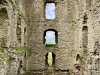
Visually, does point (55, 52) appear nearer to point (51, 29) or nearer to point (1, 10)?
point (51, 29)

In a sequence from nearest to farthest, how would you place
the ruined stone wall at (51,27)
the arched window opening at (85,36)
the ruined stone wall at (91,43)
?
the ruined stone wall at (91,43), the arched window opening at (85,36), the ruined stone wall at (51,27)

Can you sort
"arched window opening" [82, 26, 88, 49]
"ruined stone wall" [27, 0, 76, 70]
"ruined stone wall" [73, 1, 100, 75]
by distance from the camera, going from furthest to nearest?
"ruined stone wall" [27, 0, 76, 70], "arched window opening" [82, 26, 88, 49], "ruined stone wall" [73, 1, 100, 75]

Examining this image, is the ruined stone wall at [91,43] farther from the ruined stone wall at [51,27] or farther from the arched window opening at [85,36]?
the ruined stone wall at [51,27]

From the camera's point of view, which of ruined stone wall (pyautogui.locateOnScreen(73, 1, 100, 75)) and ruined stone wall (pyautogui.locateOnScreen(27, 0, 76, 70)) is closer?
ruined stone wall (pyautogui.locateOnScreen(73, 1, 100, 75))

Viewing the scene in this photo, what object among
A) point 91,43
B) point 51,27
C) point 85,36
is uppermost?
point 51,27

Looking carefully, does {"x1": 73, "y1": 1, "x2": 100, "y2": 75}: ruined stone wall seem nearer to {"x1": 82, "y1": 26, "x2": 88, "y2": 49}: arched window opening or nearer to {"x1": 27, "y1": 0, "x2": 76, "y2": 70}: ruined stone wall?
{"x1": 82, "y1": 26, "x2": 88, "y2": 49}: arched window opening

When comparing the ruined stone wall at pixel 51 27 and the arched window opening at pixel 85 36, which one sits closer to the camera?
the arched window opening at pixel 85 36

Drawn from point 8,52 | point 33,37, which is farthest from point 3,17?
point 33,37

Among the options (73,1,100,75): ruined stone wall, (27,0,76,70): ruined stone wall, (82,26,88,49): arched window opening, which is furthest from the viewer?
(27,0,76,70): ruined stone wall

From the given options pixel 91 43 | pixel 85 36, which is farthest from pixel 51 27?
pixel 91 43

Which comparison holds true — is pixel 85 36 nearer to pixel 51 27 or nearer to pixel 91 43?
pixel 91 43

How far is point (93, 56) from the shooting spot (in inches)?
474

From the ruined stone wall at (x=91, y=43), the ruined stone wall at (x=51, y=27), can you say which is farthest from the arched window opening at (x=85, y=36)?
the ruined stone wall at (x=51, y=27)

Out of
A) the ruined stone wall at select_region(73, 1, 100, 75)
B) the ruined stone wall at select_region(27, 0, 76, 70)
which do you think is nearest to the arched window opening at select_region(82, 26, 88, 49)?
the ruined stone wall at select_region(73, 1, 100, 75)
